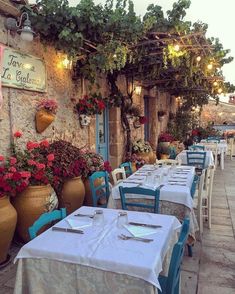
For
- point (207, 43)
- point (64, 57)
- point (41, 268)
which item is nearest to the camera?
point (41, 268)

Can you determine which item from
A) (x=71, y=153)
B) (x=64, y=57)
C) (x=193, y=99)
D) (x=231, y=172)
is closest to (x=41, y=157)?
(x=71, y=153)

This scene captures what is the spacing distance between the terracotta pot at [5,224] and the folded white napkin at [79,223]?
41.1 inches

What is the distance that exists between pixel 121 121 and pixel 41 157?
3625mm

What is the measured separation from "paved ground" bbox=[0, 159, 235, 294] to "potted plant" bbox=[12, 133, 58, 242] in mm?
368

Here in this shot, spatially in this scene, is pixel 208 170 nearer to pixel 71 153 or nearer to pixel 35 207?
pixel 71 153

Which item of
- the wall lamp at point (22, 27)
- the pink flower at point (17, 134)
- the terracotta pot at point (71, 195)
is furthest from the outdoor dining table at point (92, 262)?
the wall lamp at point (22, 27)

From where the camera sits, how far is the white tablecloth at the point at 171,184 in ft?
9.84

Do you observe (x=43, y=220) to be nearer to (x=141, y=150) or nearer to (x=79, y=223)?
(x=79, y=223)

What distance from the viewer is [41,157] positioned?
3.69 meters

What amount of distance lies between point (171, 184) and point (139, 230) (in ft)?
4.82

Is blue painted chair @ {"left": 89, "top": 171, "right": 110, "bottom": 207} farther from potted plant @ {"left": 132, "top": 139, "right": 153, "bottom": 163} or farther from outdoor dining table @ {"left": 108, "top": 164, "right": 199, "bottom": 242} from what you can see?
potted plant @ {"left": 132, "top": 139, "right": 153, "bottom": 163}

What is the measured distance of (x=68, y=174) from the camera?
3951mm

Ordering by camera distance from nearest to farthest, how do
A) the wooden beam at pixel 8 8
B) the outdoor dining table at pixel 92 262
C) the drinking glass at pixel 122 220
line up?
the outdoor dining table at pixel 92 262 < the drinking glass at pixel 122 220 < the wooden beam at pixel 8 8

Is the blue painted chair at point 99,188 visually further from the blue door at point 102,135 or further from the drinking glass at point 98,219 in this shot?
the blue door at point 102,135
